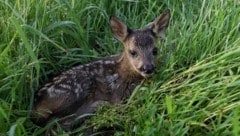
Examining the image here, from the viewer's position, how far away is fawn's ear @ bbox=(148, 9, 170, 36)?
16.7 feet

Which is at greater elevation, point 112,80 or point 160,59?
point 160,59

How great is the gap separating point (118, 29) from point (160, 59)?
0.43 meters

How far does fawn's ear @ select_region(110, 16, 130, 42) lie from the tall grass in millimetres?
272

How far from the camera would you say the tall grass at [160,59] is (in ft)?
13.7

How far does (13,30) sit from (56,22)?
41 cm

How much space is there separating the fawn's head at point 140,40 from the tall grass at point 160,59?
13 cm

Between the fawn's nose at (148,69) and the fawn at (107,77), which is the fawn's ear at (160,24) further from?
the fawn's nose at (148,69)

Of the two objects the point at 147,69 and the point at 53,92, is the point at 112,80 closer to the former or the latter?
the point at 147,69

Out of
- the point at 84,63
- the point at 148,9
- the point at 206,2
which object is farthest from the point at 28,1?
the point at 206,2

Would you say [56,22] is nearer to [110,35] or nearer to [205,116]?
[110,35]

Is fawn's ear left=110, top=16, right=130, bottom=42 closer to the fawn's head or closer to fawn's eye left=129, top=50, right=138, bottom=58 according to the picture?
the fawn's head

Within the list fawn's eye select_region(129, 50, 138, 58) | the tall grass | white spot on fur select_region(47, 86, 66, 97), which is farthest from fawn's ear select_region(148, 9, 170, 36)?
white spot on fur select_region(47, 86, 66, 97)

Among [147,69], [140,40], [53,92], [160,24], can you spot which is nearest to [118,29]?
[140,40]

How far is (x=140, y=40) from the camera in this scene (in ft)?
16.6
